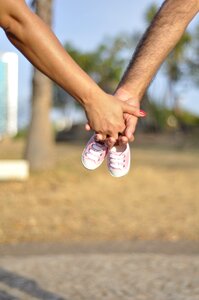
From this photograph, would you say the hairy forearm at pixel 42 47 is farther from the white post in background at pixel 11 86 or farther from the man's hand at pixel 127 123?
the white post in background at pixel 11 86

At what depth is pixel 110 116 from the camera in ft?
9.56

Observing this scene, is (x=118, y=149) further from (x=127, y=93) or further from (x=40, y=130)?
(x=40, y=130)

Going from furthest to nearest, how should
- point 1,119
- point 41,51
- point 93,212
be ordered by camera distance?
point 1,119, point 93,212, point 41,51

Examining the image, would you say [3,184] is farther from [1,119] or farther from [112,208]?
[1,119]

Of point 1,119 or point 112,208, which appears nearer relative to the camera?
point 112,208

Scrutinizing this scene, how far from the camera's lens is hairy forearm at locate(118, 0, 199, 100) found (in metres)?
3.07

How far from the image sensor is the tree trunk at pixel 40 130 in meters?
13.5

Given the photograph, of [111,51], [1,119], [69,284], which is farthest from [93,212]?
[111,51]

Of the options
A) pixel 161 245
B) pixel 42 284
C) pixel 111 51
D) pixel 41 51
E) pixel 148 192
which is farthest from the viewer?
pixel 111 51

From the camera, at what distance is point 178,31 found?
3113 mm

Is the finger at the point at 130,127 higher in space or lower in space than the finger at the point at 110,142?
higher

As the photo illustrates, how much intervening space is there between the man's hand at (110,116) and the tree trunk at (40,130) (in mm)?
10481

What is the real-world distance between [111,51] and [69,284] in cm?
4590

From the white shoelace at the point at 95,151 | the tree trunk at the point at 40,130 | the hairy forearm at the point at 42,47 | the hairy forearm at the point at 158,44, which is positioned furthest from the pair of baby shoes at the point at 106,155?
the tree trunk at the point at 40,130
